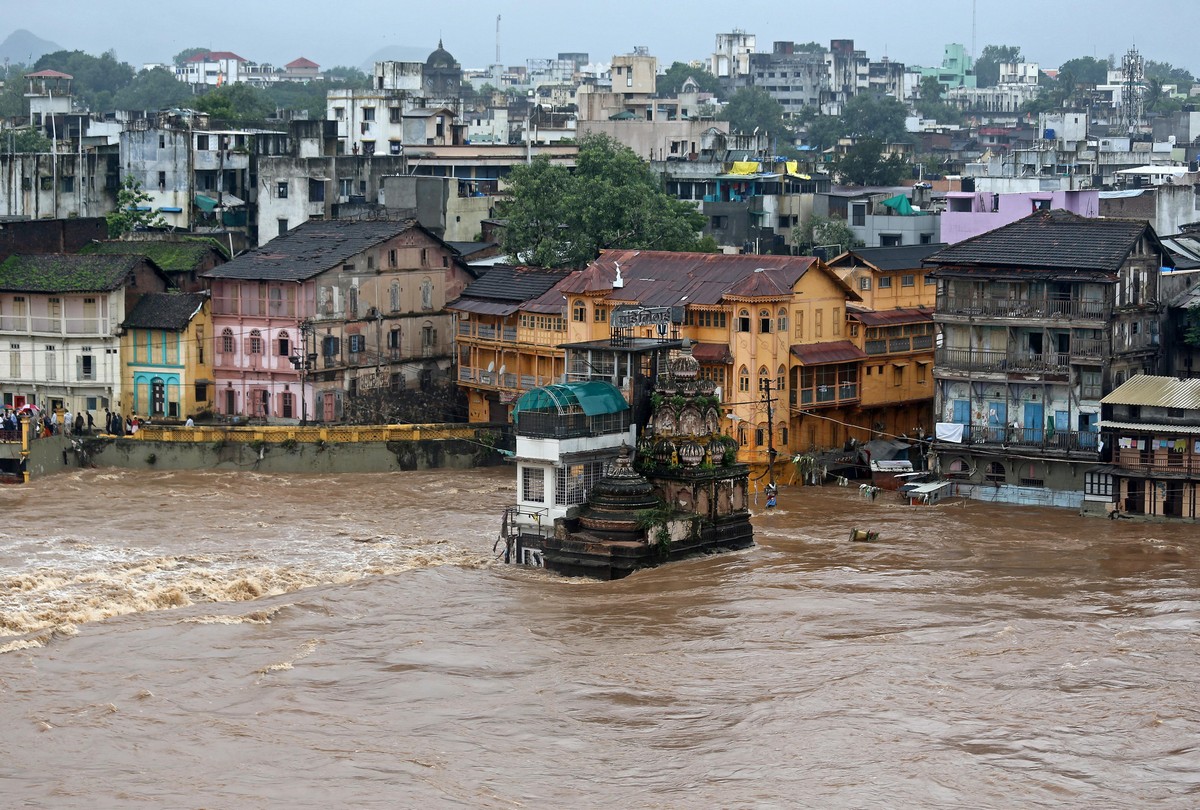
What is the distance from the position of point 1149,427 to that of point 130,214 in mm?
54227

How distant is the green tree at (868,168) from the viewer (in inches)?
5017

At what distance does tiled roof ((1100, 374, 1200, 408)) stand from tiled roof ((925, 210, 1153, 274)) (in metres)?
3.76

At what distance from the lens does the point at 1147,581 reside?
5409 cm

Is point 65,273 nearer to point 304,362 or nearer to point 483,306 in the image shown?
point 304,362

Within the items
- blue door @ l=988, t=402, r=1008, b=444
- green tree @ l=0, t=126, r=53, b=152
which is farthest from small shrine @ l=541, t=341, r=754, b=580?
green tree @ l=0, t=126, r=53, b=152

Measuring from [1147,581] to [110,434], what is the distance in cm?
3757

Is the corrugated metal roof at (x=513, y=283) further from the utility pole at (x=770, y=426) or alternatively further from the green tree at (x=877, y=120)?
the green tree at (x=877, y=120)

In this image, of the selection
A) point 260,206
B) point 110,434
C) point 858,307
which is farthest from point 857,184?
point 110,434

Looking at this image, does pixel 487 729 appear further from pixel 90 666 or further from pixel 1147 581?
pixel 1147 581

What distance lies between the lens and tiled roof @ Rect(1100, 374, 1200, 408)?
61.8 meters

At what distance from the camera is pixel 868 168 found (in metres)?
127

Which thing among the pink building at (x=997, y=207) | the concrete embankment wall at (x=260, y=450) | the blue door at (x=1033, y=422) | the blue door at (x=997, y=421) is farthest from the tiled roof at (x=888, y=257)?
the concrete embankment wall at (x=260, y=450)

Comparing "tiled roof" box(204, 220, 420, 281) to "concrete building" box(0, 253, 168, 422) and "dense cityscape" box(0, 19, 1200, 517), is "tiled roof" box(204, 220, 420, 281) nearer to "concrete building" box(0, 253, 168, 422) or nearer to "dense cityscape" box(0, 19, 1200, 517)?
"dense cityscape" box(0, 19, 1200, 517)

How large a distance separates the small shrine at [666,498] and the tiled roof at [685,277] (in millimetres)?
10741
